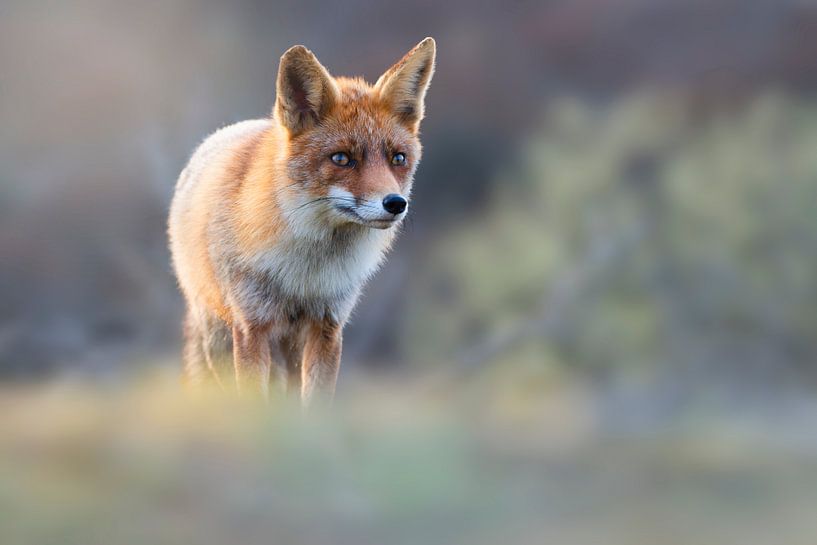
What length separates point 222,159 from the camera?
4.55 m

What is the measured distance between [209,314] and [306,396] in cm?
59

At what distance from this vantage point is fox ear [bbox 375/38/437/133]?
410 centimetres

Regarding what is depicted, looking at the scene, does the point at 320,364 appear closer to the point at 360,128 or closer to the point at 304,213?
the point at 304,213

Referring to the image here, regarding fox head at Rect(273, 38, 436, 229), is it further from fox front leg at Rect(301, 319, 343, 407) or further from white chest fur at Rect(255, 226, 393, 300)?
fox front leg at Rect(301, 319, 343, 407)

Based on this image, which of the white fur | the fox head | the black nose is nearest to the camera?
the black nose

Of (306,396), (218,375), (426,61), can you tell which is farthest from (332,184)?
(218,375)

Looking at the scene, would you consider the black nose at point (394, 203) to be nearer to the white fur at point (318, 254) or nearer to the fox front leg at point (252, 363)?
the white fur at point (318, 254)

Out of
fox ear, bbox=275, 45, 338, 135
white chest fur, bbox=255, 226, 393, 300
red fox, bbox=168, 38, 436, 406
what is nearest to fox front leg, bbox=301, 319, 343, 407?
A: red fox, bbox=168, 38, 436, 406

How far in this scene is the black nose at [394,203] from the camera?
3811 mm

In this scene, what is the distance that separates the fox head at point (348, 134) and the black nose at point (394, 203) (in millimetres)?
34

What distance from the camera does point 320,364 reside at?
172 inches

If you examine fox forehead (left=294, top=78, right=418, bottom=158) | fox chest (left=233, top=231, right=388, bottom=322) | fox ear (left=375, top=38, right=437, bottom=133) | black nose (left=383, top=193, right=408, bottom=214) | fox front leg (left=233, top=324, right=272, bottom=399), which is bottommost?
fox front leg (left=233, top=324, right=272, bottom=399)

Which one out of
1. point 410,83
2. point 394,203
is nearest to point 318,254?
point 394,203

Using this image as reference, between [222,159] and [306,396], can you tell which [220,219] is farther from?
[306,396]
